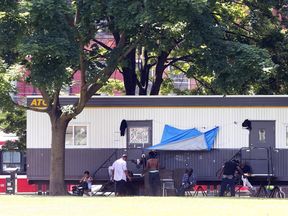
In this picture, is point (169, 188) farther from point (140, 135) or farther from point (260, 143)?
point (260, 143)

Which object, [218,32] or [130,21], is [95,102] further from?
[218,32]

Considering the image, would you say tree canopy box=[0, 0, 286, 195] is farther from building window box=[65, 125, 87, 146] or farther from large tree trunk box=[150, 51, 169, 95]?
large tree trunk box=[150, 51, 169, 95]

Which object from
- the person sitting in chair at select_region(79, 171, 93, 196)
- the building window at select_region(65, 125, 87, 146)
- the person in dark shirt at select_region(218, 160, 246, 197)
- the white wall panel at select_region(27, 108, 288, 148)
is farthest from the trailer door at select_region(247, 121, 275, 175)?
the building window at select_region(65, 125, 87, 146)

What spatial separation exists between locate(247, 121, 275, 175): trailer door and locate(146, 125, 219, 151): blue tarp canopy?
1448mm

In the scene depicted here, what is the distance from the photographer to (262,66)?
13789 mm

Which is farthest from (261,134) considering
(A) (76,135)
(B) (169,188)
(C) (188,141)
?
(A) (76,135)

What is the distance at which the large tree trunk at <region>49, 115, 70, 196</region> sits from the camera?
15180 mm

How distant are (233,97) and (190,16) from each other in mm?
3954

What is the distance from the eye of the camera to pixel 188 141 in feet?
53.1
